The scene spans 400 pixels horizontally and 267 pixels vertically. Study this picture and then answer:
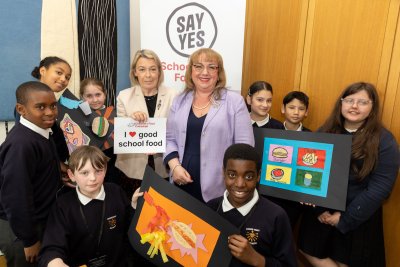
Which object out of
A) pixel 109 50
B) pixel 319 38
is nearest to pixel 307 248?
pixel 319 38

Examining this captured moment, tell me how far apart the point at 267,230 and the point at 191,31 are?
88.6 inches

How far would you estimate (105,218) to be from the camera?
1.90 metres

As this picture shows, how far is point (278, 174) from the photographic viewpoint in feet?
7.35

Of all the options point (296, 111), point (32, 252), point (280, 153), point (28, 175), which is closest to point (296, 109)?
point (296, 111)

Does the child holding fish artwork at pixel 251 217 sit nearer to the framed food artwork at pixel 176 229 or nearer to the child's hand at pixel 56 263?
the framed food artwork at pixel 176 229

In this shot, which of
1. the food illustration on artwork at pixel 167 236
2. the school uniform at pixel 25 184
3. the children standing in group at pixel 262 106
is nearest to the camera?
the food illustration on artwork at pixel 167 236

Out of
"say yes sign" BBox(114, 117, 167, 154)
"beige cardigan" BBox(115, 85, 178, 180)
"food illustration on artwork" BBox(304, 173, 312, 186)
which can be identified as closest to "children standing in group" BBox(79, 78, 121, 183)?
"beige cardigan" BBox(115, 85, 178, 180)

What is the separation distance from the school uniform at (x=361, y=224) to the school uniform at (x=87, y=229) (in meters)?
1.40

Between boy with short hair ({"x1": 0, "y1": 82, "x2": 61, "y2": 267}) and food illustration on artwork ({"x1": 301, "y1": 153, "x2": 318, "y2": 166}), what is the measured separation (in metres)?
1.66

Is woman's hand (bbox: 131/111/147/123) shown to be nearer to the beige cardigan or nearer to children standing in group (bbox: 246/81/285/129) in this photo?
the beige cardigan

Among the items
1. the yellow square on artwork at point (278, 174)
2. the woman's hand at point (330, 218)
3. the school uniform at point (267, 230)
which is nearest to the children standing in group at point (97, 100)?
the yellow square on artwork at point (278, 174)

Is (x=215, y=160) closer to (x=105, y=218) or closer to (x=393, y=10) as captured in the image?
(x=105, y=218)

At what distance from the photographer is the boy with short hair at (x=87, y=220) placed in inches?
71.2

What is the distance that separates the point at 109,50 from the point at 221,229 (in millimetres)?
3021
